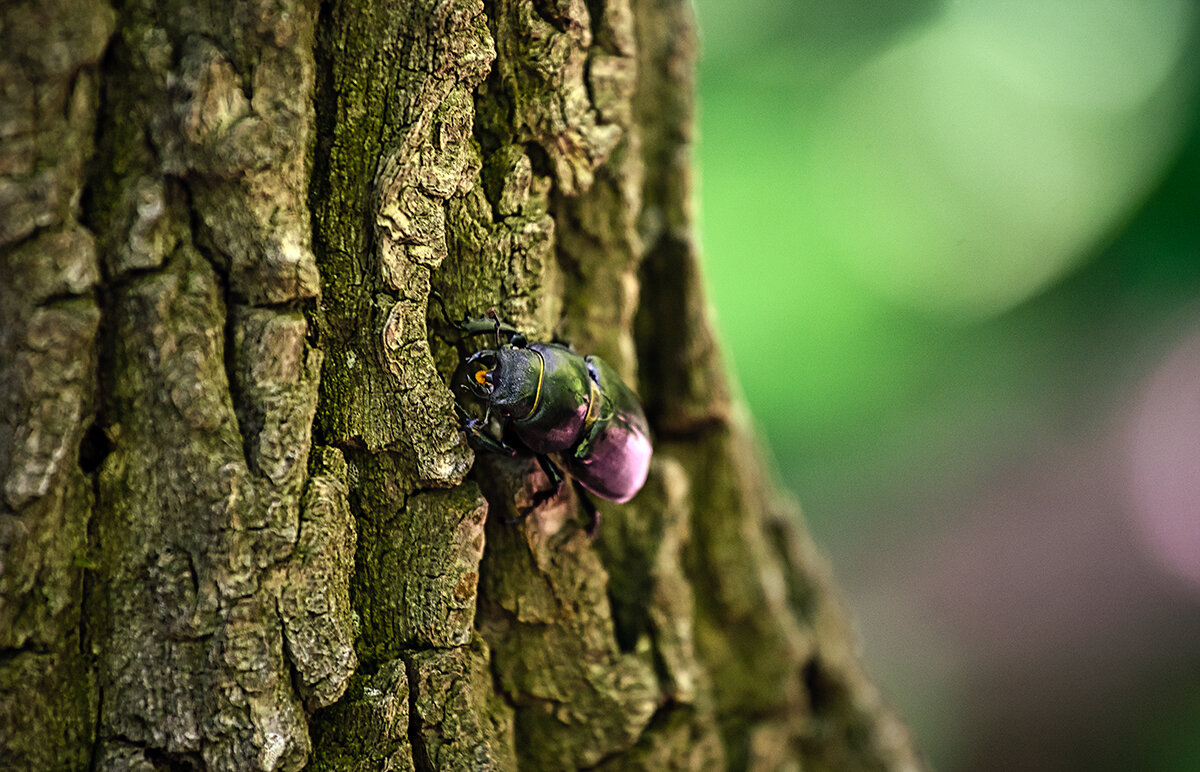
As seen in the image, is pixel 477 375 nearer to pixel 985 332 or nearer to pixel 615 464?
pixel 615 464

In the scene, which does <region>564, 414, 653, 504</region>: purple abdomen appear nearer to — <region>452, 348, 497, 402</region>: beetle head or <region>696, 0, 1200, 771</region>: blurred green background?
A: <region>452, 348, 497, 402</region>: beetle head

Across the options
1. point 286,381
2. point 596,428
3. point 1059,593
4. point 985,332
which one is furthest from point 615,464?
point 985,332

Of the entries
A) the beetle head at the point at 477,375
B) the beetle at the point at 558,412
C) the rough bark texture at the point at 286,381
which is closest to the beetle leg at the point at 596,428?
the beetle at the point at 558,412

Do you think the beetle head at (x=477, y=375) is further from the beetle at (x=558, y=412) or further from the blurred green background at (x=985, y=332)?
the blurred green background at (x=985, y=332)

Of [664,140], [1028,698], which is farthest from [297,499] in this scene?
[1028,698]

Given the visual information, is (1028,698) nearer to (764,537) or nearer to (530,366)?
(764,537)

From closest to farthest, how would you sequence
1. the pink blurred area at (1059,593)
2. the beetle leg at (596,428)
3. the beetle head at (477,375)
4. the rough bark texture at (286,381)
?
the rough bark texture at (286,381) < the beetle head at (477,375) < the beetle leg at (596,428) < the pink blurred area at (1059,593)
